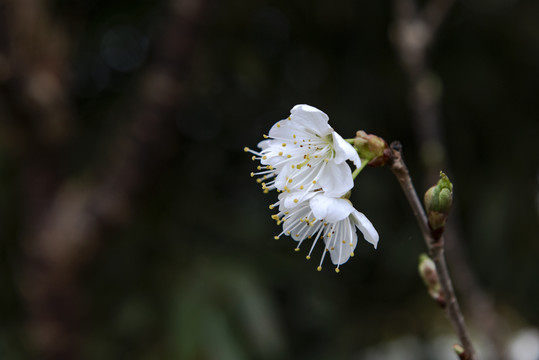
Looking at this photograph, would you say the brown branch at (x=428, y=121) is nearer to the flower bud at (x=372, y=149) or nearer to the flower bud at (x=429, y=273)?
the flower bud at (x=429, y=273)

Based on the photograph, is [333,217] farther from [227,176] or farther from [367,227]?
[227,176]

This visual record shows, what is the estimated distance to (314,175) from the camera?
27.9 inches

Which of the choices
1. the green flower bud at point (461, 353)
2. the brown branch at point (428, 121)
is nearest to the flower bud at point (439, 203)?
the green flower bud at point (461, 353)

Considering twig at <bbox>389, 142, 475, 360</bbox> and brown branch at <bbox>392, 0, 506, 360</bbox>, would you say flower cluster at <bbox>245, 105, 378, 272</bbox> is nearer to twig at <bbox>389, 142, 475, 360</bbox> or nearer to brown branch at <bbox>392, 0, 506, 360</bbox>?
twig at <bbox>389, 142, 475, 360</bbox>

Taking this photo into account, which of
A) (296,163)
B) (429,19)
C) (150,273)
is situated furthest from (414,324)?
(296,163)

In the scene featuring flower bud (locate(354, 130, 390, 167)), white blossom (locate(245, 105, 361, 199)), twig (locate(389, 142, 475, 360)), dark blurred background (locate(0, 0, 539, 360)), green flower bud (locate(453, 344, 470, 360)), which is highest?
dark blurred background (locate(0, 0, 539, 360))

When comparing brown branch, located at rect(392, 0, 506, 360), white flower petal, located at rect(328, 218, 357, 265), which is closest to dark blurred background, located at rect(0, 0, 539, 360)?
brown branch, located at rect(392, 0, 506, 360)

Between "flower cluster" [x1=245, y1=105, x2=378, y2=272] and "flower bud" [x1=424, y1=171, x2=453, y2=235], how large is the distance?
71mm

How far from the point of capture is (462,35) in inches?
78.4

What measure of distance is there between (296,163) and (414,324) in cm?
134

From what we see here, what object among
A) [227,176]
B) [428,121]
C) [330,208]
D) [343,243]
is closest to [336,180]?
[330,208]

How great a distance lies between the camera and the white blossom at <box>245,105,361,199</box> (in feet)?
1.92

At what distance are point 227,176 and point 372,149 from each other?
1600mm

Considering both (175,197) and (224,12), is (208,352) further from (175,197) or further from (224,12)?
(224,12)
